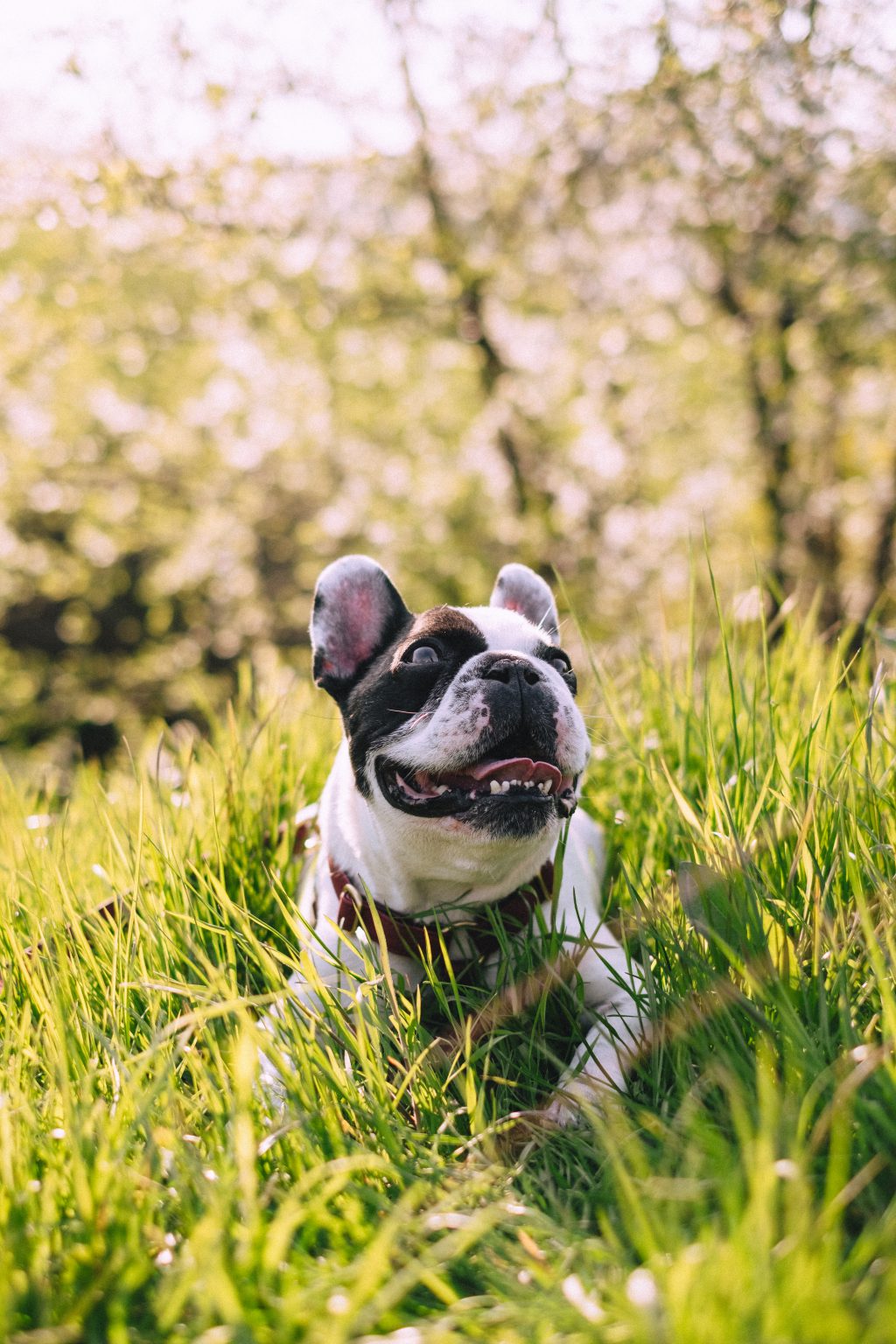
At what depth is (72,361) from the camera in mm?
11062

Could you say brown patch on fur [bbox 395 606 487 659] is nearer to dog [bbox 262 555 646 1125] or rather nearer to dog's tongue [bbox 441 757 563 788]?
dog [bbox 262 555 646 1125]

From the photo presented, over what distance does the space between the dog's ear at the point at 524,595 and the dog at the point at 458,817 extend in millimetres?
525

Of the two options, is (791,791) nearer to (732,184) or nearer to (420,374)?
(732,184)

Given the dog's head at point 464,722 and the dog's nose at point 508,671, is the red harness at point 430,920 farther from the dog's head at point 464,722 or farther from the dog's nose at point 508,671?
the dog's nose at point 508,671

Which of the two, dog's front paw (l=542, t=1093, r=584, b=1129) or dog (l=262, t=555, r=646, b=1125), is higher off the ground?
dog (l=262, t=555, r=646, b=1125)

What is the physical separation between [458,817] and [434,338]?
874 centimetres

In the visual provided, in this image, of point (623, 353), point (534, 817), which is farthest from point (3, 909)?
point (623, 353)

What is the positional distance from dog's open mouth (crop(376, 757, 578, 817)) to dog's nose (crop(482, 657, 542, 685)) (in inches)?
8.0

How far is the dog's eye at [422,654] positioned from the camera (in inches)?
106

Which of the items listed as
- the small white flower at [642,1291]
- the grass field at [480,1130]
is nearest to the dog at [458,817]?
the grass field at [480,1130]

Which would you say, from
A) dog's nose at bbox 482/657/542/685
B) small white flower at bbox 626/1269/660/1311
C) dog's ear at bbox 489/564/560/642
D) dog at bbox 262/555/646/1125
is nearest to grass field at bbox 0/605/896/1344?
small white flower at bbox 626/1269/660/1311

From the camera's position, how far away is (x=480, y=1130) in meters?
1.79

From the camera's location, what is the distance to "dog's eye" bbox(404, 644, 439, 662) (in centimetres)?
270

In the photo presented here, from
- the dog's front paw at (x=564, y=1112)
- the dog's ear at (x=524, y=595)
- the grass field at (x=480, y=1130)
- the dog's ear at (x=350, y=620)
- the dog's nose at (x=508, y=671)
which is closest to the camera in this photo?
the grass field at (x=480, y=1130)
